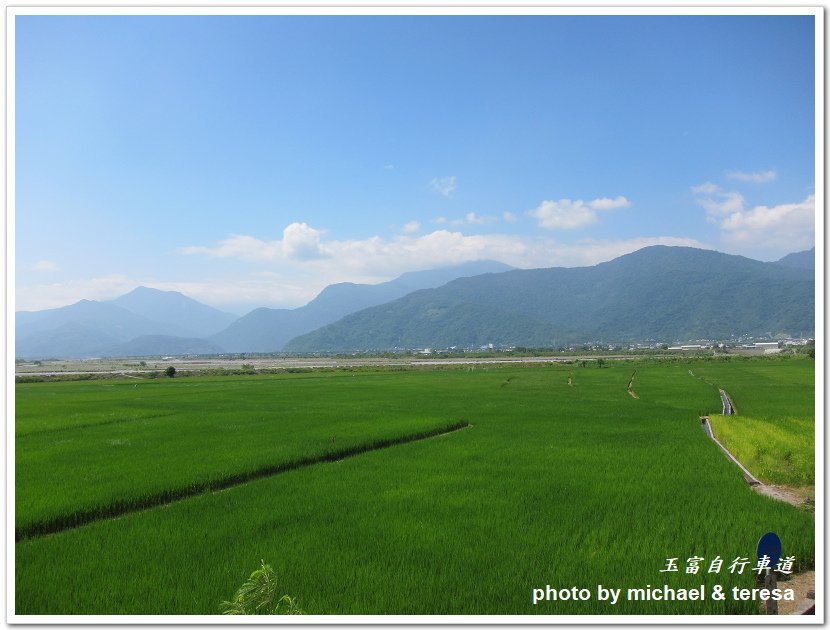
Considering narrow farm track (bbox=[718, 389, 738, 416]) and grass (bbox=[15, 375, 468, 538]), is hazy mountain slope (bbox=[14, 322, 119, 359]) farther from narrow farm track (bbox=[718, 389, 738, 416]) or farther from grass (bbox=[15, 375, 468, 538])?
narrow farm track (bbox=[718, 389, 738, 416])

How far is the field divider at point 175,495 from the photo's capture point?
22.7 ft

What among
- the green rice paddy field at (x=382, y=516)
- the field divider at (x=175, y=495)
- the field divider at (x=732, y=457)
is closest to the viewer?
the green rice paddy field at (x=382, y=516)

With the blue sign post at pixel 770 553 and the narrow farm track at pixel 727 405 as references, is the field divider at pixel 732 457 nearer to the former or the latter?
the narrow farm track at pixel 727 405

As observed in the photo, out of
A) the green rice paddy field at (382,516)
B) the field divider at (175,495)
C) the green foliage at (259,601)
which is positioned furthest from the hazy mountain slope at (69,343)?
the green foliage at (259,601)

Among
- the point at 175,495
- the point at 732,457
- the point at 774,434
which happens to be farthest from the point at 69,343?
the point at 774,434

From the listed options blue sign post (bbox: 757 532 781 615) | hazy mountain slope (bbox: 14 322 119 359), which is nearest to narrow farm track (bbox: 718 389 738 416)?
blue sign post (bbox: 757 532 781 615)

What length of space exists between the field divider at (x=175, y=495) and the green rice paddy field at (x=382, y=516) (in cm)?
3

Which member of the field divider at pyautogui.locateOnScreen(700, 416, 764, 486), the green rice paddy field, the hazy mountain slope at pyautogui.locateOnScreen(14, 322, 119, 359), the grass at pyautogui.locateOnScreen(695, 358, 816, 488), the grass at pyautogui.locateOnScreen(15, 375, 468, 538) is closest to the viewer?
the green rice paddy field

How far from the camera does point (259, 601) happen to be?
456 cm

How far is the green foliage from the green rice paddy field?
172mm

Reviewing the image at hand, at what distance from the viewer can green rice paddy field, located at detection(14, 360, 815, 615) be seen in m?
4.82

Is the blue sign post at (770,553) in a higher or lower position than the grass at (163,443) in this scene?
higher

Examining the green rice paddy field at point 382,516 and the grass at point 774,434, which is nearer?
the green rice paddy field at point 382,516

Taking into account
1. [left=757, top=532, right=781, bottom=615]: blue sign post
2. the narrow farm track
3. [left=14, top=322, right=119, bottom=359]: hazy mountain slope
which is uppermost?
[left=757, top=532, right=781, bottom=615]: blue sign post
